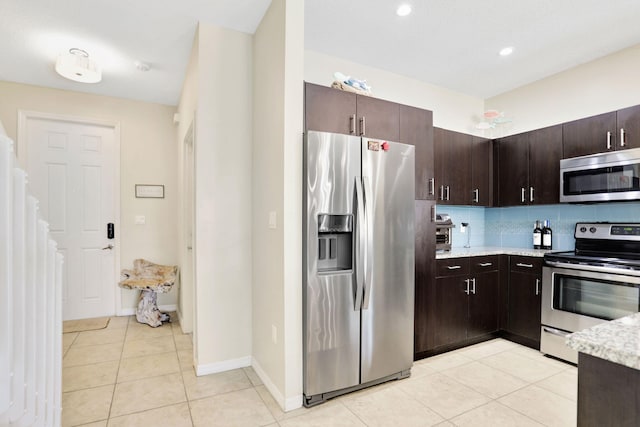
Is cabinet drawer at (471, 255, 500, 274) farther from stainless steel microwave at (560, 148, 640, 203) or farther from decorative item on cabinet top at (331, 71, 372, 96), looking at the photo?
decorative item on cabinet top at (331, 71, 372, 96)

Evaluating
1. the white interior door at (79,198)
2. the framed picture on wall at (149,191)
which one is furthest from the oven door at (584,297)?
the white interior door at (79,198)

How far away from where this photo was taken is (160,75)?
3553mm

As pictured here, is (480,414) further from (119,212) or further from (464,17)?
(119,212)

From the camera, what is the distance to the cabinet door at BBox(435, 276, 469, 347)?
298 centimetres

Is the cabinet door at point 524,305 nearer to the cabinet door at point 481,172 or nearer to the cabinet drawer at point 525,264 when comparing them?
the cabinet drawer at point 525,264

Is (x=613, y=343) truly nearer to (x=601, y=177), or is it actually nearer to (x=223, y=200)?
(x=223, y=200)

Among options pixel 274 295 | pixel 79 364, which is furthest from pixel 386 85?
pixel 79 364

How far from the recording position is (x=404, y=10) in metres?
2.51

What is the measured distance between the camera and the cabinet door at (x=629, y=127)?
2693 mm

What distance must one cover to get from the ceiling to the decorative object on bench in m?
2.30

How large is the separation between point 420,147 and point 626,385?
234 centimetres

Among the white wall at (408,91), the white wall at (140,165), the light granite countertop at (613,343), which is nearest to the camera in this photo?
the light granite countertop at (613,343)

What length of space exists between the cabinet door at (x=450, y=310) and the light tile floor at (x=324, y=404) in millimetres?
168

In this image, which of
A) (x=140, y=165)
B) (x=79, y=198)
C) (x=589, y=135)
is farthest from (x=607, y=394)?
(x=79, y=198)
